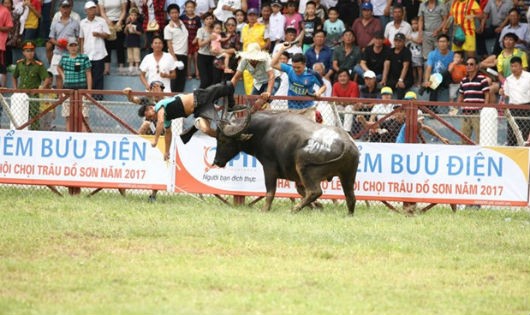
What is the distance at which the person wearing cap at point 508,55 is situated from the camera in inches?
957

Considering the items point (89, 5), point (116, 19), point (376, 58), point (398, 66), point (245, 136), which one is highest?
point (89, 5)

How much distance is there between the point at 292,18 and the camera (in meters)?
26.5

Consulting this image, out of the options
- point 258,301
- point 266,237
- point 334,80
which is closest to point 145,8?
point 334,80

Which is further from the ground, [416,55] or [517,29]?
[517,29]

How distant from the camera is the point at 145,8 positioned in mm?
27906

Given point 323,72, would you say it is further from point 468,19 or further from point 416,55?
point 468,19

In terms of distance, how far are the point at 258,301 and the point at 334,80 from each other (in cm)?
1345

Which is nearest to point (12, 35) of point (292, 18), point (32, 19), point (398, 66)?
point (32, 19)

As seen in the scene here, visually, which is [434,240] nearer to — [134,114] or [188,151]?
[188,151]

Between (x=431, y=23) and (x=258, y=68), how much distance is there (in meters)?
5.91

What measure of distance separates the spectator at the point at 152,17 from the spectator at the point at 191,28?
578 millimetres

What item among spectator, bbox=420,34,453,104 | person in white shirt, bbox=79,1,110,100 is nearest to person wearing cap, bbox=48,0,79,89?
person in white shirt, bbox=79,1,110,100

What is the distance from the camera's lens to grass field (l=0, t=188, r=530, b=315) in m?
12.7

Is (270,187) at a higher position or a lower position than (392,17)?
lower
